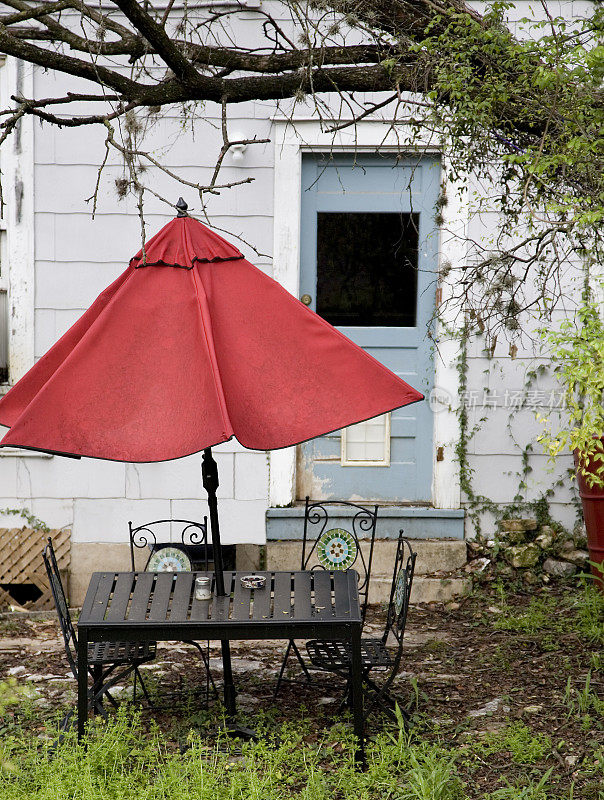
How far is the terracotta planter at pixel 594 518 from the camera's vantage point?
599 cm

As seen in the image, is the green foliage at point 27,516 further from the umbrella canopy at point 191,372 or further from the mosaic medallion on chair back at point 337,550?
the umbrella canopy at point 191,372

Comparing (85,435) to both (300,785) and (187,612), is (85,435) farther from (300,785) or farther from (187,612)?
(300,785)

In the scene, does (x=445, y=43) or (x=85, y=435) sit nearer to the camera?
(x=85, y=435)

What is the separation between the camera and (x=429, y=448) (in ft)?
22.0

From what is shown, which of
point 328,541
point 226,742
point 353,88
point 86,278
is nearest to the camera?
point 226,742

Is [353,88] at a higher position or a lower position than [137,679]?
higher

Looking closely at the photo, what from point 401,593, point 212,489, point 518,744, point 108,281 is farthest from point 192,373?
point 108,281

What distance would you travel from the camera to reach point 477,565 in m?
6.52

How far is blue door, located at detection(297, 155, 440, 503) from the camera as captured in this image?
21.8ft

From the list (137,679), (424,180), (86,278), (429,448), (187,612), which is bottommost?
(137,679)

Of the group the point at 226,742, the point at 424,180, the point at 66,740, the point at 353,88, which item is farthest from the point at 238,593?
the point at 424,180

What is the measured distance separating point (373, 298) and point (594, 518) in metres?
2.22

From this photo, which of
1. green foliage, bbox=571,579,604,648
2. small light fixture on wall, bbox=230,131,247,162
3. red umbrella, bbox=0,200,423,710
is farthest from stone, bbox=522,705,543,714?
small light fixture on wall, bbox=230,131,247,162

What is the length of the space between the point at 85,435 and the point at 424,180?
401 centimetres
